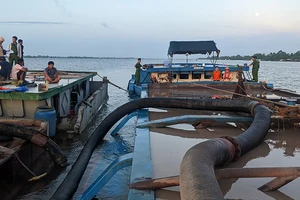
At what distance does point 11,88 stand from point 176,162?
22.8 feet

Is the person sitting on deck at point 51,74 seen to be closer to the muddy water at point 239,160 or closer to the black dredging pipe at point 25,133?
the black dredging pipe at point 25,133

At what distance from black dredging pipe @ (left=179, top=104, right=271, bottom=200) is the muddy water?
251 millimetres

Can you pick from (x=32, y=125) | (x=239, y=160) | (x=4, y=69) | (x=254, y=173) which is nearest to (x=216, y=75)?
(x=4, y=69)

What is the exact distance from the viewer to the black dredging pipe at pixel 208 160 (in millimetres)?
2755

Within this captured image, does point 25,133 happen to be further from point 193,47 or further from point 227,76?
point 193,47

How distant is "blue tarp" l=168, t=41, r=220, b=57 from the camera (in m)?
20.4

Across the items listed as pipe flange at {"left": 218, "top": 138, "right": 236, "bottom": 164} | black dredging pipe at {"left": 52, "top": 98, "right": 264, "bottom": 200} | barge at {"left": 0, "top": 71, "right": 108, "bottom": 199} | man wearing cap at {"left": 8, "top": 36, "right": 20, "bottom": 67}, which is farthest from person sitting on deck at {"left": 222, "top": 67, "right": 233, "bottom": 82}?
pipe flange at {"left": 218, "top": 138, "right": 236, "bottom": 164}

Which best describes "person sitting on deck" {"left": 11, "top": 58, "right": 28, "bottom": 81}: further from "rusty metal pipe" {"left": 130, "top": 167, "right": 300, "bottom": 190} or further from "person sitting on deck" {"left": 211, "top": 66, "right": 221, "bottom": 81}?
"person sitting on deck" {"left": 211, "top": 66, "right": 221, "bottom": 81}

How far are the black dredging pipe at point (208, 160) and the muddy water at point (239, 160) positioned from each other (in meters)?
0.25

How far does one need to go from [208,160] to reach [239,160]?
1647mm

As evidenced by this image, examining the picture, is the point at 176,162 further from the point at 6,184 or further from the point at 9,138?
the point at 9,138

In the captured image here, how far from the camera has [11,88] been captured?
9.66 metres

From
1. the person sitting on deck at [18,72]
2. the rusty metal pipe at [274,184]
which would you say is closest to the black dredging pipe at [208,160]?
the rusty metal pipe at [274,184]

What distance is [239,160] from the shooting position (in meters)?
4.92
